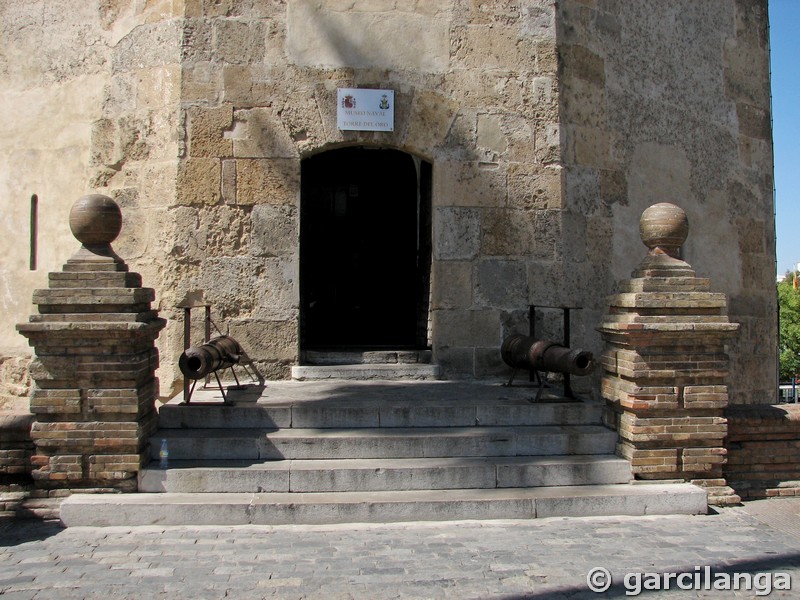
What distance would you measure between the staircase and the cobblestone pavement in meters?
0.11

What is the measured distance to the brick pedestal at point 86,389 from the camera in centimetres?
503

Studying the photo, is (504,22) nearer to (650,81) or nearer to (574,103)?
(574,103)

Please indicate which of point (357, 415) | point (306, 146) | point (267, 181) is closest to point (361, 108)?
point (306, 146)

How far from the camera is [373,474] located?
16.6 feet

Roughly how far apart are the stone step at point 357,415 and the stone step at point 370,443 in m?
0.08

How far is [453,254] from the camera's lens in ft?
23.7

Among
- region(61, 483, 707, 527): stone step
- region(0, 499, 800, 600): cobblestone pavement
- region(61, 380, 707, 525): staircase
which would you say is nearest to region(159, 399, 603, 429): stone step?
region(61, 380, 707, 525): staircase

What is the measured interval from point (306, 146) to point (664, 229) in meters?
3.37

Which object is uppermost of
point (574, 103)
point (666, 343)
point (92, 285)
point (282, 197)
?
point (574, 103)

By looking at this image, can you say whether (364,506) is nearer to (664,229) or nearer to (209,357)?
(209,357)

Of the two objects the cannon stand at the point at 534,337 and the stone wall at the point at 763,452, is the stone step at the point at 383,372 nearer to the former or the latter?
the cannon stand at the point at 534,337

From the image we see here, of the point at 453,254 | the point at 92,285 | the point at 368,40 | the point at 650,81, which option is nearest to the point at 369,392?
the point at 453,254

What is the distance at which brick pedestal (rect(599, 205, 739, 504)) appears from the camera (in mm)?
5297

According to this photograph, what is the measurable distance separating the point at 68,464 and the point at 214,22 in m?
4.24
